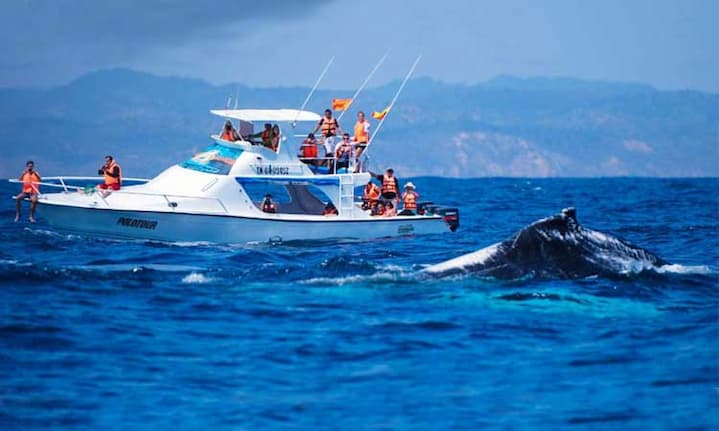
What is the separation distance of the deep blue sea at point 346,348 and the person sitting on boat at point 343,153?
34.8ft

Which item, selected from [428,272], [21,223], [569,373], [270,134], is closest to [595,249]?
[428,272]

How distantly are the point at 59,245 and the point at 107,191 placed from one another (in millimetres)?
2501

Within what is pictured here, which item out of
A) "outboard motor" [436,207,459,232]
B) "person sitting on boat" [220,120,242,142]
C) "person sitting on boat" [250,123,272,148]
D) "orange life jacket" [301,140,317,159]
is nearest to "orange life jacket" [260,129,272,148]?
"person sitting on boat" [250,123,272,148]

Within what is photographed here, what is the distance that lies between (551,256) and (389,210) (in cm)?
1560

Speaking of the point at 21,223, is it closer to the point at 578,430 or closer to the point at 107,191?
the point at 107,191

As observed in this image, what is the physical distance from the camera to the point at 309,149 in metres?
39.1

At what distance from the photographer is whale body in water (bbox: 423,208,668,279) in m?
23.2

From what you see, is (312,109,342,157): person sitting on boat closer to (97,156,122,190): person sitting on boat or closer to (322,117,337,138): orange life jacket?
(322,117,337,138): orange life jacket

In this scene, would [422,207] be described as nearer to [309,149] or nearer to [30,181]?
[309,149]

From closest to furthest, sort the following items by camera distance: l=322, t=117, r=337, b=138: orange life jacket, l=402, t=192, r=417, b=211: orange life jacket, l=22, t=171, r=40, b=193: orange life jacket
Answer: l=22, t=171, r=40, b=193: orange life jacket, l=322, t=117, r=337, b=138: orange life jacket, l=402, t=192, r=417, b=211: orange life jacket

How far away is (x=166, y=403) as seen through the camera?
585 inches

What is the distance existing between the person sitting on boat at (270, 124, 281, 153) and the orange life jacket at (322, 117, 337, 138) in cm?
254

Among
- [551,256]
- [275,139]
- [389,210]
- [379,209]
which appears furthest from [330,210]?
[551,256]

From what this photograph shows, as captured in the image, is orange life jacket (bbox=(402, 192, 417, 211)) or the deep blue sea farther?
orange life jacket (bbox=(402, 192, 417, 211))
